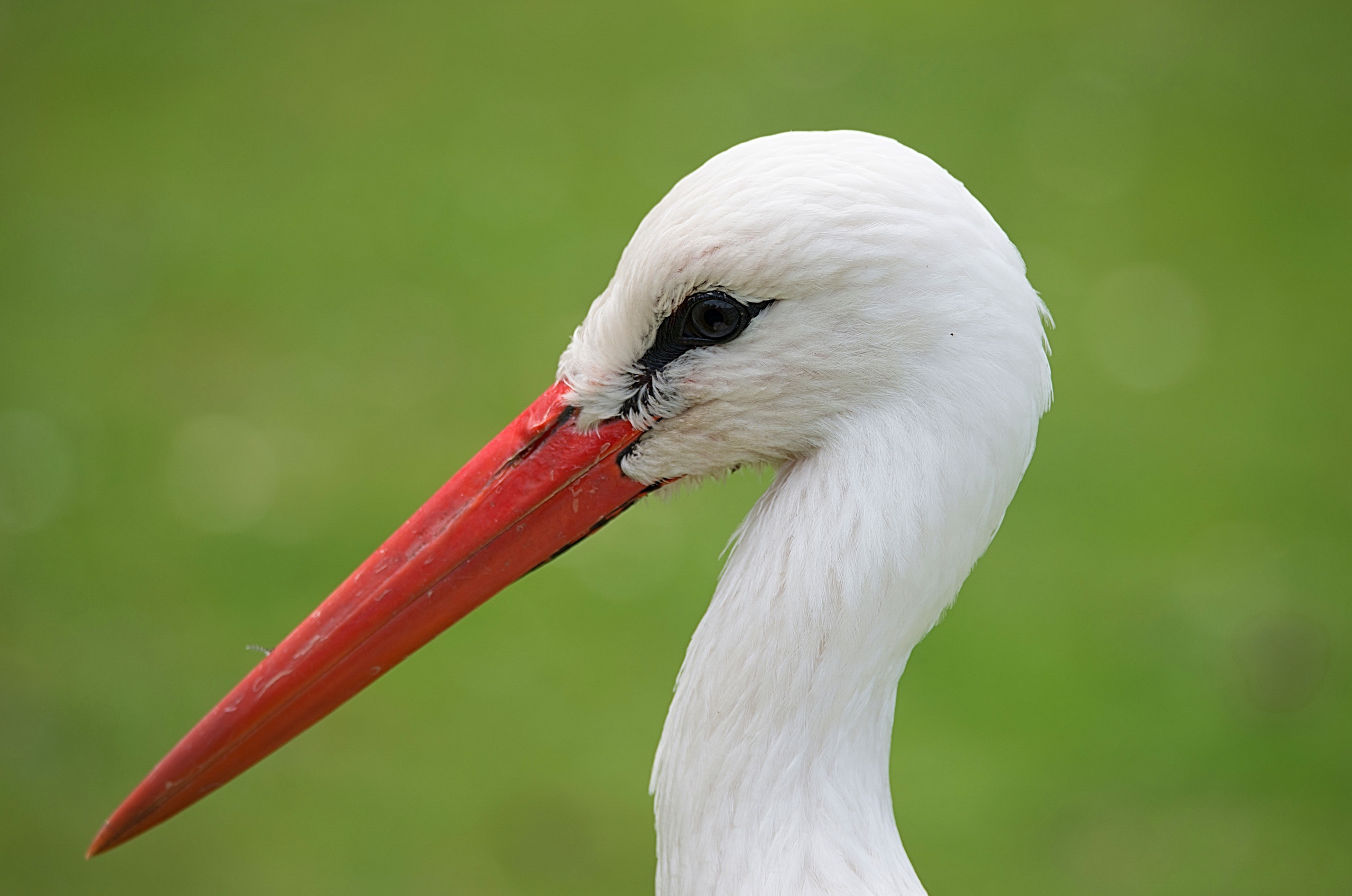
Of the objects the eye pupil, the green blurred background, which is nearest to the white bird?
the eye pupil

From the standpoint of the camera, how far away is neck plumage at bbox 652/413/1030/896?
4.51 feet

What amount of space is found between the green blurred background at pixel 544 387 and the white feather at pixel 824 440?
194cm

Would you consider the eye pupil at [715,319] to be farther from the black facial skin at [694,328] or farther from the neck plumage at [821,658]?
the neck plumage at [821,658]

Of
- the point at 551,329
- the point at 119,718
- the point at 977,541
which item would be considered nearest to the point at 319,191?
the point at 551,329

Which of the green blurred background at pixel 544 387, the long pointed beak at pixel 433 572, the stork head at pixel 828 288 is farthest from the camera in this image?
the green blurred background at pixel 544 387

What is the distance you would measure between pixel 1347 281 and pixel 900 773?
10.1 feet

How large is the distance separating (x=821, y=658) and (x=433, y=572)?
53cm

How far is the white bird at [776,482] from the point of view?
1355 mm

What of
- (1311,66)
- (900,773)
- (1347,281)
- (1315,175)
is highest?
(1311,66)

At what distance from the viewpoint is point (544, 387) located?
15.3 ft

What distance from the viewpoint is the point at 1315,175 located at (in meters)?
5.50

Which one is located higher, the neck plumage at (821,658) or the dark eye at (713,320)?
the dark eye at (713,320)

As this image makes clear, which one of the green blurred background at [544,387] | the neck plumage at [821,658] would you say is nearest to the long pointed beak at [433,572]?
the neck plumage at [821,658]

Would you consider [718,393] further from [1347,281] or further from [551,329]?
[1347,281]
